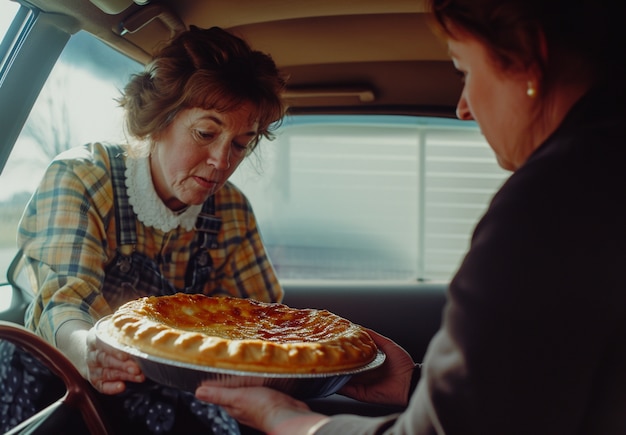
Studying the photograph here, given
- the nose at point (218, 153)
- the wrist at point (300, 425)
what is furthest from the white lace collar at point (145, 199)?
the wrist at point (300, 425)

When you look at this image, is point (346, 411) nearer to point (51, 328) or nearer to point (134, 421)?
point (134, 421)

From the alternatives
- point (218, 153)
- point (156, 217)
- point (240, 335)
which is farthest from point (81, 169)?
point (240, 335)

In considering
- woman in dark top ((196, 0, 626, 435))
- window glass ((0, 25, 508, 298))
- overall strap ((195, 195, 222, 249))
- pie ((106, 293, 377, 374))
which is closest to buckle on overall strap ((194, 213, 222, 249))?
overall strap ((195, 195, 222, 249))

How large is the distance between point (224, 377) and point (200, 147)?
1.05 m

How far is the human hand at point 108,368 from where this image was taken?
1.29 meters

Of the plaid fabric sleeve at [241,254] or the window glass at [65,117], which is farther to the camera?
the plaid fabric sleeve at [241,254]

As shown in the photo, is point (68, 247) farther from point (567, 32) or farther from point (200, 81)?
point (567, 32)

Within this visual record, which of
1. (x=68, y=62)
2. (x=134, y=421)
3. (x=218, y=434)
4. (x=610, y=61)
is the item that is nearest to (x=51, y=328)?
(x=134, y=421)

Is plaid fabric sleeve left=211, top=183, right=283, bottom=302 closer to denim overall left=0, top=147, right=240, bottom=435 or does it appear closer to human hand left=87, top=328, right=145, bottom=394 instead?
denim overall left=0, top=147, right=240, bottom=435

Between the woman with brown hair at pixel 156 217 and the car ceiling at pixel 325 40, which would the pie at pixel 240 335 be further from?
the car ceiling at pixel 325 40

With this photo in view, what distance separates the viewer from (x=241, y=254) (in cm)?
236

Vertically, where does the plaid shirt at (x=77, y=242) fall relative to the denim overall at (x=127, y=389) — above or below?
above

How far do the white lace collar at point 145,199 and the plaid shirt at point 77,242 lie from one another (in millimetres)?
33

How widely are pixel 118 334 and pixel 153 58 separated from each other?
1.18 m
